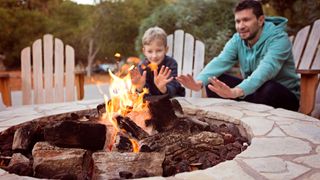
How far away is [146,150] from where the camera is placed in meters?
1.81

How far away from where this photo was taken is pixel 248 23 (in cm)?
307

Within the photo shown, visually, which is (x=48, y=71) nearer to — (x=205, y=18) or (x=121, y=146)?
(x=121, y=146)

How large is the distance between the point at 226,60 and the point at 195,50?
0.93 metres

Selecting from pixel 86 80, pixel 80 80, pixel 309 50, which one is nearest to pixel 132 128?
pixel 80 80

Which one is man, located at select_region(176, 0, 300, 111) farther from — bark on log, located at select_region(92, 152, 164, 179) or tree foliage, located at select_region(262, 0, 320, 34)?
tree foliage, located at select_region(262, 0, 320, 34)

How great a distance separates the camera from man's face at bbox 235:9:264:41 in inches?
120

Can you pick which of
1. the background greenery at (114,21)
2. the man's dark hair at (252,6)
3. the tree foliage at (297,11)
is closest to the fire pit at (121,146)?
the man's dark hair at (252,6)

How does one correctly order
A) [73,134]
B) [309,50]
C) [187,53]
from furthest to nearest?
1. [187,53]
2. [309,50]
3. [73,134]

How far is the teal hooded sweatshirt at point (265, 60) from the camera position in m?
2.87

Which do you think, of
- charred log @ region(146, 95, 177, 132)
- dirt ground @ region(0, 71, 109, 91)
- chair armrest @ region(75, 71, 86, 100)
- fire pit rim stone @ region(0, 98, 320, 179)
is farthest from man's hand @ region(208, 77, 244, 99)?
dirt ground @ region(0, 71, 109, 91)

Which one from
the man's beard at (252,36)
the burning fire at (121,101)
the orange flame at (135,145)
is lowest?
the orange flame at (135,145)

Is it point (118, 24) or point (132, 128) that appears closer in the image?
point (132, 128)

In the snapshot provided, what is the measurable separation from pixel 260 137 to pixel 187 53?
8.63 ft

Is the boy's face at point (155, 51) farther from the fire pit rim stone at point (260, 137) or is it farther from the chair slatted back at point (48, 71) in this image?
the chair slatted back at point (48, 71)
